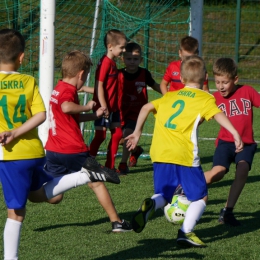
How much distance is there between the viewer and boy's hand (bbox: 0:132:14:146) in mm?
4102

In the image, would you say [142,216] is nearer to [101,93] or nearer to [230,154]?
[230,154]

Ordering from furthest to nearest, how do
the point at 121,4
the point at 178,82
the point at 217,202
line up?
the point at 121,4
the point at 178,82
the point at 217,202

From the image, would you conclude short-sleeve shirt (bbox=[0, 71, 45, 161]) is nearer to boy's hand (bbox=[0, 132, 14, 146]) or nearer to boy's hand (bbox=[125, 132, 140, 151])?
boy's hand (bbox=[0, 132, 14, 146])

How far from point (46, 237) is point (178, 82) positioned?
3.54 metres

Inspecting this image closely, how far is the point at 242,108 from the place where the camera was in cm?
600

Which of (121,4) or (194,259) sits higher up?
(121,4)

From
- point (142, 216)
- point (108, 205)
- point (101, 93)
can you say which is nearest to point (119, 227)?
point (108, 205)

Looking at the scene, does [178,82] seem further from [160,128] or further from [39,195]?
[39,195]

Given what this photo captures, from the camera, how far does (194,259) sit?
475 cm

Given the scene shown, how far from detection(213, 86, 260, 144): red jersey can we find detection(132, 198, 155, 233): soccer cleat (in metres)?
1.42

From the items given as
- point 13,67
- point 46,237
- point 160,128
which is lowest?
point 46,237

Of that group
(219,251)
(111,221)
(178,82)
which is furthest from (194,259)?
(178,82)

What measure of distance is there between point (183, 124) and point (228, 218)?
1.24 meters

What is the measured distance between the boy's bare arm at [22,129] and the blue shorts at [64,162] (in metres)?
1.16
